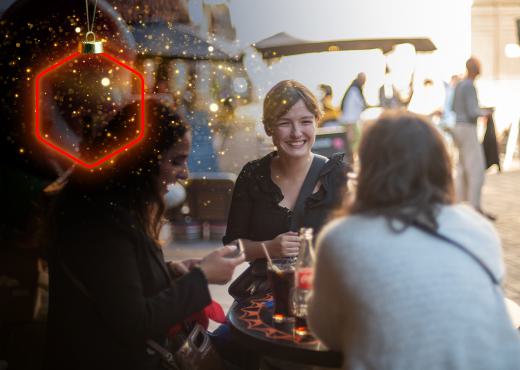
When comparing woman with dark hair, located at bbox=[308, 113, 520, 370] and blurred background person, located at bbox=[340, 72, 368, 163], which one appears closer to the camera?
woman with dark hair, located at bbox=[308, 113, 520, 370]

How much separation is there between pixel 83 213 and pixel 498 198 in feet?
26.2

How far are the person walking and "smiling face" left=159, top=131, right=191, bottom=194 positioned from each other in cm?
573

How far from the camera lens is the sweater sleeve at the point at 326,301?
5.28ft

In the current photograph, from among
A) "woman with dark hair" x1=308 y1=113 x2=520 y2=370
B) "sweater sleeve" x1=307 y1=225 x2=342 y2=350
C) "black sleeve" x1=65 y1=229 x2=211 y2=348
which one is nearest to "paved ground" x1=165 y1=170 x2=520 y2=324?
"black sleeve" x1=65 y1=229 x2=211 y2=348

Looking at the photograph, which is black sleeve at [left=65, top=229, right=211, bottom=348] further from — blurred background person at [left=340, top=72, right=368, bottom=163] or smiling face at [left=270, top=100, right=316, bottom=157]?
blurred background person at [left=340, top=72, right=368, bottom=163]

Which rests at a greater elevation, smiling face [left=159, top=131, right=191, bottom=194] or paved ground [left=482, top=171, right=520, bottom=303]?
smiling face [left=159, top=131, right=191, bottom=194]

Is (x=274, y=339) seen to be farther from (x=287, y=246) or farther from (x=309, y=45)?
(x=309, y=45)

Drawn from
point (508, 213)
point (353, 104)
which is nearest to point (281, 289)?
point (508, 213)

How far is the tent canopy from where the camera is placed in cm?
1048

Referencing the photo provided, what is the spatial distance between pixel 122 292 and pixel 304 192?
3.95 feet

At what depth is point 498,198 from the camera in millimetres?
9031

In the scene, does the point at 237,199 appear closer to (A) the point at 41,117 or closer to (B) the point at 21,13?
(A) the point at 41,117

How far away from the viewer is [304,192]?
2896 mm

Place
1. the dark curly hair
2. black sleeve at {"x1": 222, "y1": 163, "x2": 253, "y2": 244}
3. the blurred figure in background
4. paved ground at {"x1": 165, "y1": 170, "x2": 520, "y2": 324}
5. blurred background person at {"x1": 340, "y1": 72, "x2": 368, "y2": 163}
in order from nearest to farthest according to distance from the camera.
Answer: the dark curly hair
black sleeve at {"x1": 222, "y1": 163, "x2": 253, "y2": 244}
paved ground at {"x1": 165, "y1": 170, "x2": 520, "y2": 324}
blurred background person at {"x1": 340, "y1": 72, "x2": 368, "y2": 163}
the blurred figure in background
